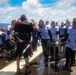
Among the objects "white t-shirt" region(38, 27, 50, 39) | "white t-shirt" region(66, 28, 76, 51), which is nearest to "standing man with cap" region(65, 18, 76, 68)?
"white t-shirt" region(66, 28, 76, 51)

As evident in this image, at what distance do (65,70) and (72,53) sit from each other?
68cm

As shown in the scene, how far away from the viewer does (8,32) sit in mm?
14109

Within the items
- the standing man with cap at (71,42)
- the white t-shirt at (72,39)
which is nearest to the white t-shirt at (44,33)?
the standing man with cap at (71,42)

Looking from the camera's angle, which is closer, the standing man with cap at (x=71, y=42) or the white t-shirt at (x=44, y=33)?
the standing man with cap at (x=71, y=42)

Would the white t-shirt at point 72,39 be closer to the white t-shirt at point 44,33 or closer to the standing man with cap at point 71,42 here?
the standing man with cap at point 71,42

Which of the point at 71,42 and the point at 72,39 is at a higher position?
the point at 72,39

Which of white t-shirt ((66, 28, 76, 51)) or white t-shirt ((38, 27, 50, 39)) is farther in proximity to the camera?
white t-shirt ((38, 27, 50, 39))

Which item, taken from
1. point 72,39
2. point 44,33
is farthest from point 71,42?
point 44,33

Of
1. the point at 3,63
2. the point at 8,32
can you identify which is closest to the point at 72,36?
the point at 3,63

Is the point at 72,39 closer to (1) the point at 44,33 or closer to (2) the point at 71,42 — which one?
(2) the point at 71,42

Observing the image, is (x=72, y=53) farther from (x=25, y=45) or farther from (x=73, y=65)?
(x=25, y=45)

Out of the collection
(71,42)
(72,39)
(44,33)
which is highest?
(44,33)

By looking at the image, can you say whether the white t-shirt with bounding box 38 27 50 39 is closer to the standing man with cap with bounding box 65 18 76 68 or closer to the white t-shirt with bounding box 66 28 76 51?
the standing man with cap with bounding box 65 18 76 68

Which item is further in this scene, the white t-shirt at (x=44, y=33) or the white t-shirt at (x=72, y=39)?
the white t-shirt at (x=44, y=33)
